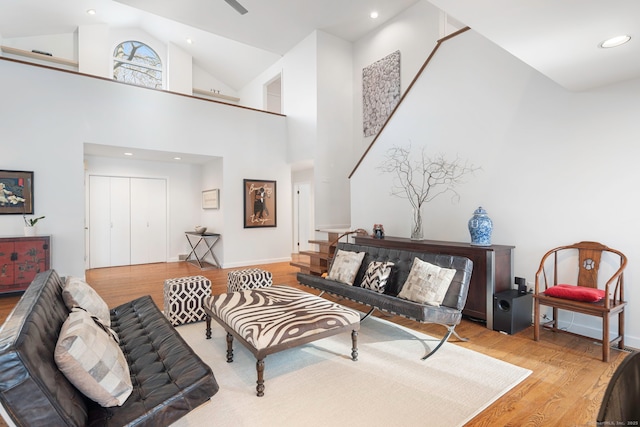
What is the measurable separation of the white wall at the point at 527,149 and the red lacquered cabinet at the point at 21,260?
534 centimetres

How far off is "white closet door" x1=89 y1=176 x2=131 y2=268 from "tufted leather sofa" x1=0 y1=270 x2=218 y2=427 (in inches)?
217

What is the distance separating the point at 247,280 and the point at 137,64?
7504 millimetres

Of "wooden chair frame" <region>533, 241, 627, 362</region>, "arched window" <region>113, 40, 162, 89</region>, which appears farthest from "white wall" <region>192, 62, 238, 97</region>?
"wooden chair frame" <region>533, 241, 627, 362</region>

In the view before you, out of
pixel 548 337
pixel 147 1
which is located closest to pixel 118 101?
pixel 147 1

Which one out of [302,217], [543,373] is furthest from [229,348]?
[302,217]

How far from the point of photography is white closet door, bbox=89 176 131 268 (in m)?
6.81

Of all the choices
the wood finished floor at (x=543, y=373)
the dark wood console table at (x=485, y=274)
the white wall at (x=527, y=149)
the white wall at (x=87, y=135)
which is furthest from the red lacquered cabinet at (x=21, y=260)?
the dark wood console table at (x=485, y=274)

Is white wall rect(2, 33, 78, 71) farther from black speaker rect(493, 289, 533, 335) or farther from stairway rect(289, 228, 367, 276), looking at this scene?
black speaker rect(493, 289, 533, 335)

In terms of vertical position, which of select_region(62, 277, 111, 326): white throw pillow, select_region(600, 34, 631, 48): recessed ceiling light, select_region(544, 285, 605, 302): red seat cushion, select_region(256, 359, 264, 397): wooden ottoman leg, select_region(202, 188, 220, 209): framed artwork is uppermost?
select_region(600, 34, 631, 48): recessed ceiling light

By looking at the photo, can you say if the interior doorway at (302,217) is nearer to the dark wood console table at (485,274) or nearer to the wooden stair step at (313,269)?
the wooden stair step at (313,269)

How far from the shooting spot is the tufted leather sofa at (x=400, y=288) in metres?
2.71

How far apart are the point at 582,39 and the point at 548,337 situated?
257 cm

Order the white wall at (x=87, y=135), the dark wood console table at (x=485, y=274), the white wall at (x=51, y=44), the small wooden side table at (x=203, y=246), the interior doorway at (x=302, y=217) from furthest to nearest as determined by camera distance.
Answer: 1. the interior doorway at (x=302, y=217)
2. the white wall at (x=51, y=44)
3. the small wooden side table at (x=203, y=246)
4. the white wall at (x=87, y=135)
5. the dark wood console table at (x=485, y=274)

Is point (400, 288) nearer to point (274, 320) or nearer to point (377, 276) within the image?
point (377, 276)
